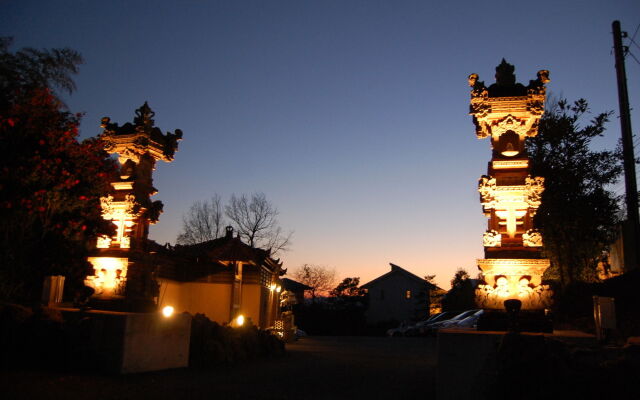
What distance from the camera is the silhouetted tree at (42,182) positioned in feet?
34.0

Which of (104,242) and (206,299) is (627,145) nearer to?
(104,242)

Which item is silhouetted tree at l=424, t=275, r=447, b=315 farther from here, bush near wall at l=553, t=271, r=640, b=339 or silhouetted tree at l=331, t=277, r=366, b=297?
bush near wall at l=553, t=271, r=640, b=339

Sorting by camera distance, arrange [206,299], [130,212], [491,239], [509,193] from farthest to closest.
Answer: [206,299], [130,212], [509,193], [491,239]

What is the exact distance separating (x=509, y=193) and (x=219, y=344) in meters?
6.13

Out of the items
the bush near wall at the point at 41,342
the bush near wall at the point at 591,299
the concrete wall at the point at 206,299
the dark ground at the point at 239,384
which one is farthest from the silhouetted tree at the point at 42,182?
the bush near wall at the point at 591,299

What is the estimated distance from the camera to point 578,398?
17.6 feet

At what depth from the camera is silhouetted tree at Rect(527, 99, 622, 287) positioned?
51.8 feet

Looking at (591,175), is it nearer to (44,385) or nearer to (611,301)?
(611,301)

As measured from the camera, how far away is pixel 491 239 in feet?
28.6

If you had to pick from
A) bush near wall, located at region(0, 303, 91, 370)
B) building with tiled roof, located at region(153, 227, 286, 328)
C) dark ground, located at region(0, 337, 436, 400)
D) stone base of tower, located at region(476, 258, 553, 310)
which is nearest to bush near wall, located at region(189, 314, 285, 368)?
dark ground, located at region(0, 337, 436, 400)

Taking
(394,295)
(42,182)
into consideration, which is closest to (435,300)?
(394,295)

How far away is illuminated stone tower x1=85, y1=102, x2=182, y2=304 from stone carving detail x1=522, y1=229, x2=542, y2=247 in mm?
7309

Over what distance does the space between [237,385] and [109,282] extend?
4483 mm

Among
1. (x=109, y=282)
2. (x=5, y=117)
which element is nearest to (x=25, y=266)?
(x=109, y=282)
